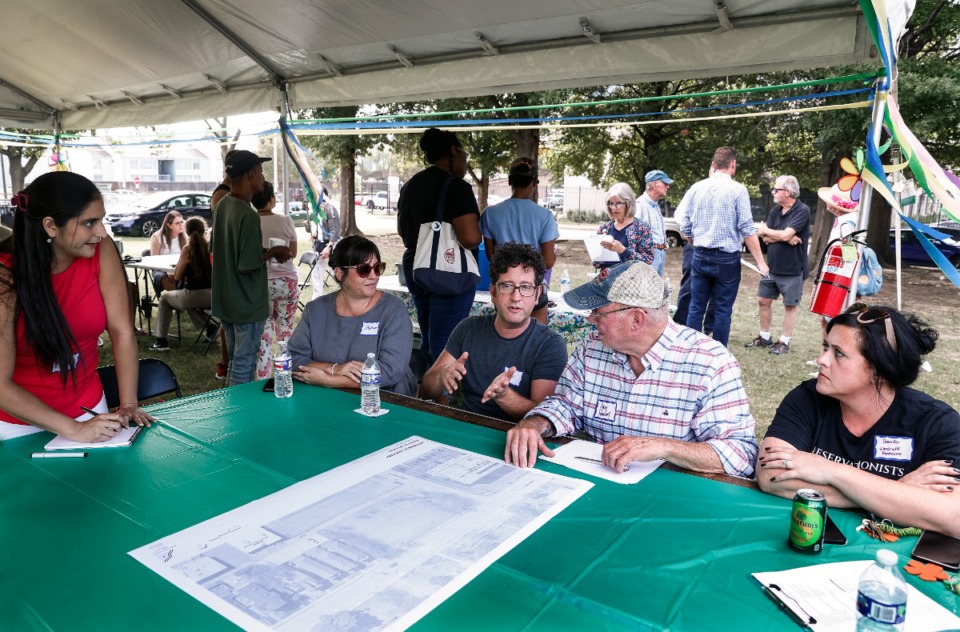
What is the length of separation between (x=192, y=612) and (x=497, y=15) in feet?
10.8

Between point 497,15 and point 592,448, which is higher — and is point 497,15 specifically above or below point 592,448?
above

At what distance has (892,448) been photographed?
5.79 feet

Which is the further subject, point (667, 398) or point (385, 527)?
point (667, 398)

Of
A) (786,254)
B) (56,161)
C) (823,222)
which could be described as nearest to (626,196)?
(786,254)

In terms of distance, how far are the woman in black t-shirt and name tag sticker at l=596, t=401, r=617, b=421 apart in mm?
1597

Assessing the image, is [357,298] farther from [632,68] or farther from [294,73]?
[294,73]

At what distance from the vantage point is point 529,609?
3.82 feet

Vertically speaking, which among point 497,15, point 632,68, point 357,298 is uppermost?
point 497,15

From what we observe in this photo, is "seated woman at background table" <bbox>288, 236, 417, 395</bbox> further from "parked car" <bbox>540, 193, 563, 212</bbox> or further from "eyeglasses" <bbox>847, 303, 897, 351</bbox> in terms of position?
"parked car" <bbox>540, 193, 563, 212</bbox>

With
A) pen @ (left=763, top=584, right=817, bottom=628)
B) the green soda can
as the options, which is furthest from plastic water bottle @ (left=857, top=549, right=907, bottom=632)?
the green soda can

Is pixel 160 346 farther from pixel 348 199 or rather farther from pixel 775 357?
pixel 348 199

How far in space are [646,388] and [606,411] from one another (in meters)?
0.17

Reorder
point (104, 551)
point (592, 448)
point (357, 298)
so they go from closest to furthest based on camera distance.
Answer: point (104, 551)
point (592, 448)
point (357, 298)

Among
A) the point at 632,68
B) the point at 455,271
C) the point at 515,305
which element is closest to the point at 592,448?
the point at 515,305
